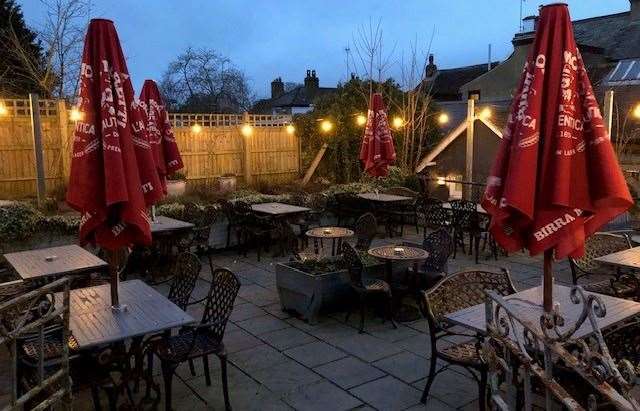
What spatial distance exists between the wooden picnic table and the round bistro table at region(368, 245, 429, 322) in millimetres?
2963

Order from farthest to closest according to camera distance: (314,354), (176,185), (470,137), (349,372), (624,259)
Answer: (176,185) → (470,137) → (624,259) → (314,354) → (349,372)

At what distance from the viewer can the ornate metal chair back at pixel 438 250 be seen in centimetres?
598

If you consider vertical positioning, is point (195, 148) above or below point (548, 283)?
above

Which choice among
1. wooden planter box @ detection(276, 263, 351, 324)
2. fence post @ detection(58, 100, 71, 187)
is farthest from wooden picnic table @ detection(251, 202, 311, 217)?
fence post @ detection(58, 100, 71, 187)

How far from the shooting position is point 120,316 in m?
3.68

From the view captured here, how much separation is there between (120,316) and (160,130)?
Result: 13.5ft

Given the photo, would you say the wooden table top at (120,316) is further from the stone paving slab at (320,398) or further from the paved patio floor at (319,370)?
Result: the stone paving slab at (320,398)

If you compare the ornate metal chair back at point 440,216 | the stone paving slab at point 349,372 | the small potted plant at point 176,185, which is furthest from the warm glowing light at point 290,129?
the stone paving slab at point 349,372

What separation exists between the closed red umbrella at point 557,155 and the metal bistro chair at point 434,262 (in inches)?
108

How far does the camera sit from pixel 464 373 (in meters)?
4.36

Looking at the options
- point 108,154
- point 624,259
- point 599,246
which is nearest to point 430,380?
point 624,259

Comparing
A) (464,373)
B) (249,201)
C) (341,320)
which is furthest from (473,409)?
(249,201)

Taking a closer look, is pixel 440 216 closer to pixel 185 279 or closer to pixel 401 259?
pixel 401 259

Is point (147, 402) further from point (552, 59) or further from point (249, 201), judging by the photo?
point (249, 201)
